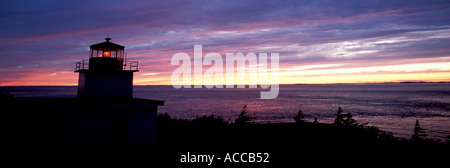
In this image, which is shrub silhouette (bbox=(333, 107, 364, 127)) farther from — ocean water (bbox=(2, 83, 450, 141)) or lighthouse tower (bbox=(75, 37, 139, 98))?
lighthouse tower (bbox=(75, 37, 139, 98))

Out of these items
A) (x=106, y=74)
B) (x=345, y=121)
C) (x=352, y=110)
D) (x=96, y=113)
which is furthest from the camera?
(x=352, y=110)

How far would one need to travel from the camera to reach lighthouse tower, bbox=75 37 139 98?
13969 millimetres

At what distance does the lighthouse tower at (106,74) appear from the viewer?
45.8 ft

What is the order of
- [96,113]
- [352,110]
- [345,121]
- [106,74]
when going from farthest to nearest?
1. [352,110]
2. [345,121]
3. [106,74]
4. [96,113]

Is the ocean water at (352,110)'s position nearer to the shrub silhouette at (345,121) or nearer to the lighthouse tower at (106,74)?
the shrub silhouette at (345,121)

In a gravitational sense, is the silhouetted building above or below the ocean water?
above

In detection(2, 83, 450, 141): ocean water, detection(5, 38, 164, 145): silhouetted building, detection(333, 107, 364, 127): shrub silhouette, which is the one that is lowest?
detection(2, 83, 450, 141): ocean water

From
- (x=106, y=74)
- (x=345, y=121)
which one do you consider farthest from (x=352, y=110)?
(x=106, y=74)

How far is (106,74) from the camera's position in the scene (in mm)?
14234

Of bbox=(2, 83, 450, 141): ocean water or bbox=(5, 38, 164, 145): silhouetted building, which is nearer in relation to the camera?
bbox=(5, 38, 164, 145): silhouetted building

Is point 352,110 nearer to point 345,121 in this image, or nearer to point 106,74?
point 345,121

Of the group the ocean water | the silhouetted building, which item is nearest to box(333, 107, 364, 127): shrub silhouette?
the ocean water

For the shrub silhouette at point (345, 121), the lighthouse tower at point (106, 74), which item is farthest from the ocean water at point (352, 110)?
the lighthouse tower at point (106, 74)
